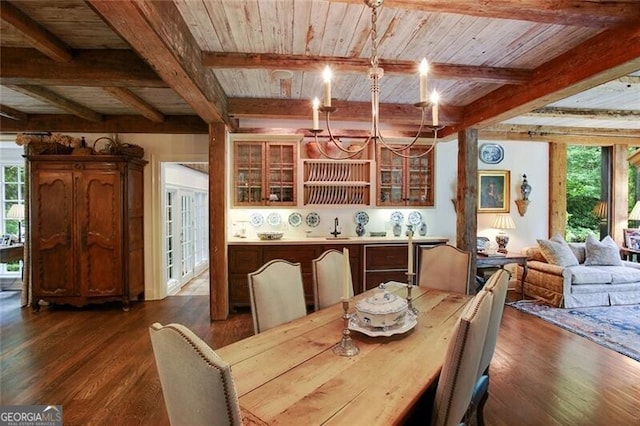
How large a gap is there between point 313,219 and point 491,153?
10.4ft

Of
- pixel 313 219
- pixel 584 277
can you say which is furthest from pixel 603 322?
pixel 313 219

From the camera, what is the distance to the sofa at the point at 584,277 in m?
4.28

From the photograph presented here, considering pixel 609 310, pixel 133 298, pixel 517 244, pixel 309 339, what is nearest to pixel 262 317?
pixel 309 339

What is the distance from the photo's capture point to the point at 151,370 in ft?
8.96

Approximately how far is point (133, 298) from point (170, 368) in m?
4.03

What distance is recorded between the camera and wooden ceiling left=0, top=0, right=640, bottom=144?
186cm

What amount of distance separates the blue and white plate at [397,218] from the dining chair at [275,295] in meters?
2.91

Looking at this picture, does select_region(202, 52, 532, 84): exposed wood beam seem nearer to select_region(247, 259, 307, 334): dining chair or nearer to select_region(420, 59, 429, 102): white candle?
select_region(420, 59, 429, 102): white candle

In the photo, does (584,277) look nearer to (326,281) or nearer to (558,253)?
(558,253)

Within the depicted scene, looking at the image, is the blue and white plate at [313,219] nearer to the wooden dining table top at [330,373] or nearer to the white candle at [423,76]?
the wooden dining table top at [330,373]

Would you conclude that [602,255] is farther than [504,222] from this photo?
No

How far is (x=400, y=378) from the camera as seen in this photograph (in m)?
1.29

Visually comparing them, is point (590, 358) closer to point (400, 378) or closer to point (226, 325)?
point (400, 378)

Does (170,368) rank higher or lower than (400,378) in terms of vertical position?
higher
